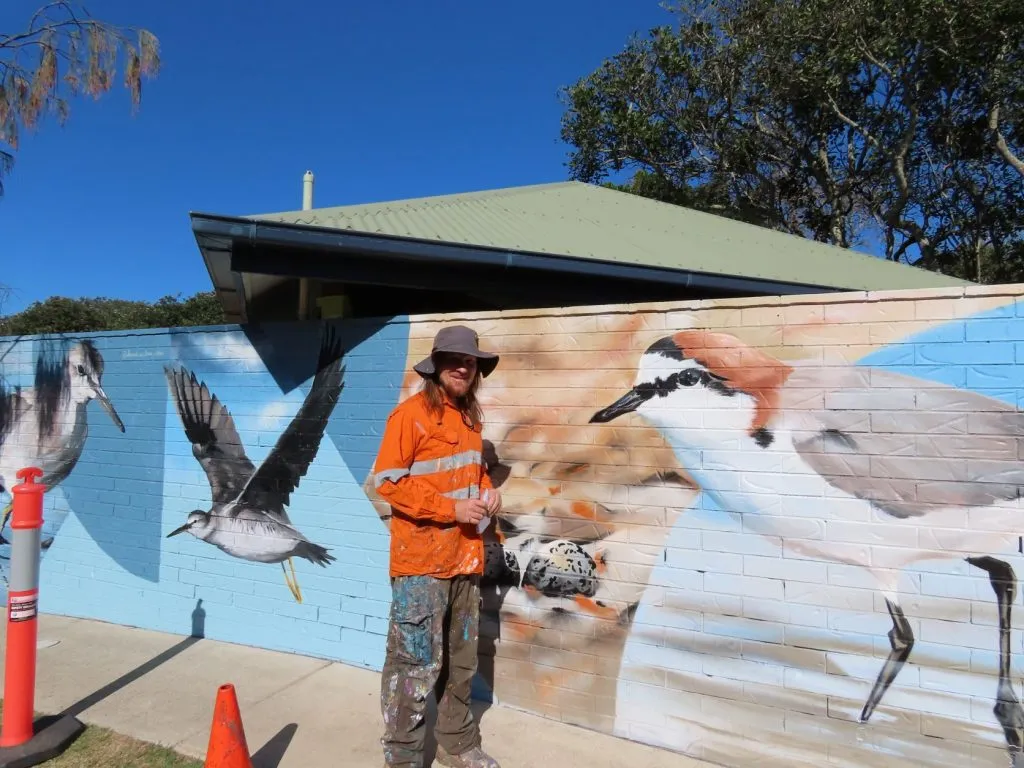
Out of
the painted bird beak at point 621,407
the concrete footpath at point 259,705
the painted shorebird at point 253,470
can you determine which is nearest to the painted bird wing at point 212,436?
the painted shorebird at point 253,470

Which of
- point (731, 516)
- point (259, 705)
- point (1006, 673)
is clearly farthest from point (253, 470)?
point (1006, 673)

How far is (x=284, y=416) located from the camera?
13.9 ft

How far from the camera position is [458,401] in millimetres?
3041

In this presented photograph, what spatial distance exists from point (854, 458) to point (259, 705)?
328 centimetres

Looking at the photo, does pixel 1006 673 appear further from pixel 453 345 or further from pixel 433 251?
pixel 433 251

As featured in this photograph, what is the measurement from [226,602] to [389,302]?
2.57 metres

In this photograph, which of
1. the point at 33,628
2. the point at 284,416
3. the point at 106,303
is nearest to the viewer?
the point at 33,628

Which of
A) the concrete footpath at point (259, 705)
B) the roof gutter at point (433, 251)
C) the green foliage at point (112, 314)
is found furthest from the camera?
the green foliage at point (112, 314)

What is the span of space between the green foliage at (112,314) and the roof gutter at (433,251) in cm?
2324

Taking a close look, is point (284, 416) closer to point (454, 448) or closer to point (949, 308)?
point (454, 448)

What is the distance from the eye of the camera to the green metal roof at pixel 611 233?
428 cm

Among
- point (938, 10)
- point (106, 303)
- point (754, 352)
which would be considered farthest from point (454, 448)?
point (106, 303)

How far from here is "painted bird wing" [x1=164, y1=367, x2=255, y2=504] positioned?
441cm

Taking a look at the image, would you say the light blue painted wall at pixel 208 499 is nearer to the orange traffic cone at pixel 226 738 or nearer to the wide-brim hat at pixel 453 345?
the wide-brim hat at pixel 453 345
